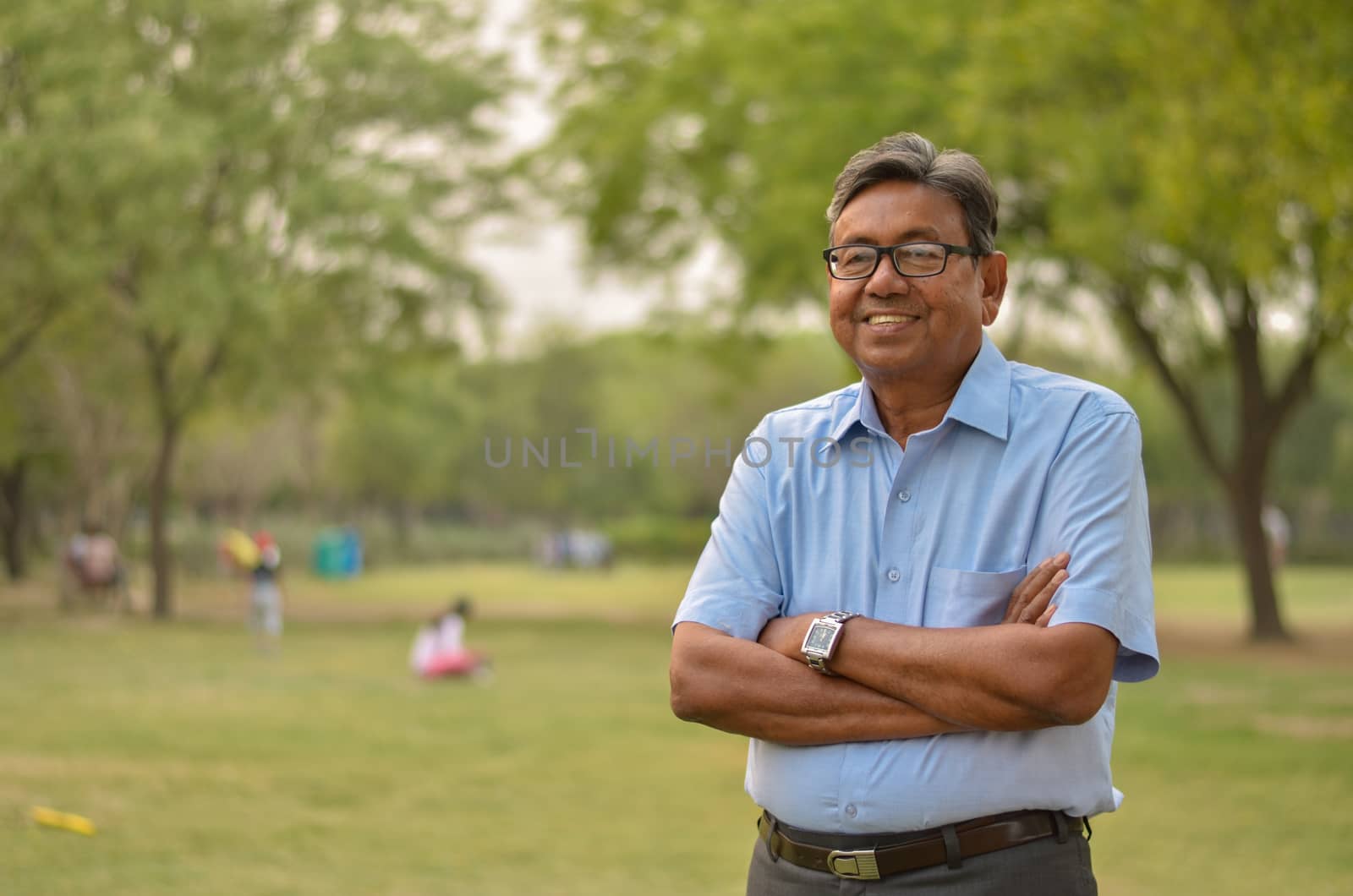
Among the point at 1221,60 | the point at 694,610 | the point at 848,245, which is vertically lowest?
the point at 694,610

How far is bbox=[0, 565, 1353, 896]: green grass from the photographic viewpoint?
26.6 ft

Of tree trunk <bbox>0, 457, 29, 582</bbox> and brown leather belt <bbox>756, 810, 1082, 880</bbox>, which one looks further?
tree trunk <bbox>0, 457, 29, 582</bbox>

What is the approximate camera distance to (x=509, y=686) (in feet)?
56.6

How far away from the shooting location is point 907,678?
2613mm

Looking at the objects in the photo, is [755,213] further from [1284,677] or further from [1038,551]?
[1038,551]

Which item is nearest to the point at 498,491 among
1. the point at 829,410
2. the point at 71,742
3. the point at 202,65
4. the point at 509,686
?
the point at 202,65

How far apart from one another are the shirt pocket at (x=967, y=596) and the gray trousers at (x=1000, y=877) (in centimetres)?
40

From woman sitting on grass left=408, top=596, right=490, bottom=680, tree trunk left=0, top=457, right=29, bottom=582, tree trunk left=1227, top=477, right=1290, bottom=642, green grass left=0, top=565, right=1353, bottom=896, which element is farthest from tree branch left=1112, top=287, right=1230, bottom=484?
tree trunk left=0, top=457, right=29, bottom=582

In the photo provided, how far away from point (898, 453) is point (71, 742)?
11.2 metres

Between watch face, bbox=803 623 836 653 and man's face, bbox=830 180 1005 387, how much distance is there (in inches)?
18.9

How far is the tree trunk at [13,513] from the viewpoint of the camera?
42344mm

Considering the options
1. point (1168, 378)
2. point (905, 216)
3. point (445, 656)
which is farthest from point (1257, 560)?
point (905, 216)

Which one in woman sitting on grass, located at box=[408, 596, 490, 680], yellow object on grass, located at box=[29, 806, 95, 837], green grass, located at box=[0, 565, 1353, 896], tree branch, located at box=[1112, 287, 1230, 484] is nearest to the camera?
green grass, located at box=[0, 565, 1353, 896]

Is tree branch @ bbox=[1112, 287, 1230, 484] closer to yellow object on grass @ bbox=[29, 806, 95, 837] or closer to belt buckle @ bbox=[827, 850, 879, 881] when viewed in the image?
yellow object on grass @ bbox=[29, 806, 95, 837]
